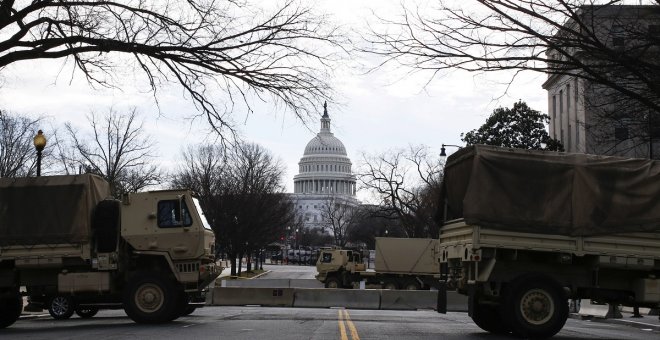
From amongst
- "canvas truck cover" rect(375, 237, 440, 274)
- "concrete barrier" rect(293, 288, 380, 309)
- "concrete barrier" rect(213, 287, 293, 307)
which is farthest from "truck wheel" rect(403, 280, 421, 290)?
"concrete barrier" rect(213, 287, 293, 307)

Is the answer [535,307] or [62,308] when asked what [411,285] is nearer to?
[62,308]

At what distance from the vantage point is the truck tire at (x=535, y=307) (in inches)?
545

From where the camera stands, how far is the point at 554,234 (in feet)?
46.5

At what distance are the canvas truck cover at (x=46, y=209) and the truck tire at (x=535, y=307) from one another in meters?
9.52

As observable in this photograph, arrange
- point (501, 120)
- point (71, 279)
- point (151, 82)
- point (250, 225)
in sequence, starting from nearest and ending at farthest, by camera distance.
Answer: point (151, 82)
point (71, 279)
point (250, 225)
point (501, 120)

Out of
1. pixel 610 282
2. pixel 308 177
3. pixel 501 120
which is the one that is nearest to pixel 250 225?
pixel 501 120

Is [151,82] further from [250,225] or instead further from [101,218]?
[250,225]

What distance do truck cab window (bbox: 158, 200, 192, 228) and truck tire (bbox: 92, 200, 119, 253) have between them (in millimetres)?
989

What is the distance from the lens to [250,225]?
63.8 meters

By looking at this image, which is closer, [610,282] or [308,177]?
[610,282]

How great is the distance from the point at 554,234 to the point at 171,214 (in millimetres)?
8801

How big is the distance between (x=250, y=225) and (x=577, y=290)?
50.5m

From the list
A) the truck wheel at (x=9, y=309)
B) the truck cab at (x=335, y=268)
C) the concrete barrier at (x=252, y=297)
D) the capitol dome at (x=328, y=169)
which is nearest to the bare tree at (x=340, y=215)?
the capitol dome at (x=328, y=169)

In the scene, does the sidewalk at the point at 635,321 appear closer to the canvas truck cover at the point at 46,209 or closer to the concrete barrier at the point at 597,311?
the concrete barrier at the point at 597,311
